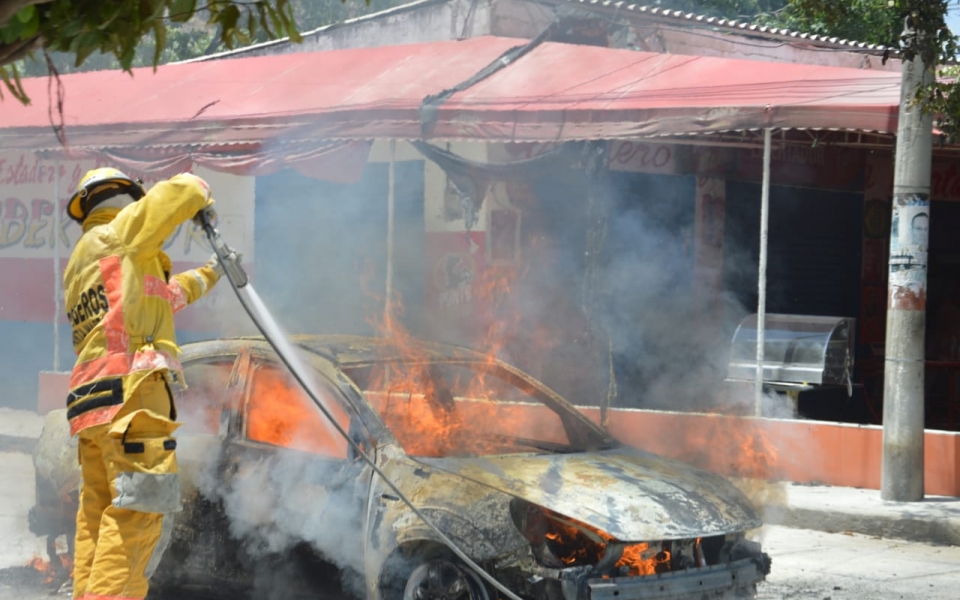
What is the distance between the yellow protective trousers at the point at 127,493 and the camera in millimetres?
4559

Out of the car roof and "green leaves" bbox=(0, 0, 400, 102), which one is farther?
the car roof

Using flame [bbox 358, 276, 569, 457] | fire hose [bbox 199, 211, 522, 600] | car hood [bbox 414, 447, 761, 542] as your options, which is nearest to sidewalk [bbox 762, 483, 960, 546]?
flame [bbox 358, 276, 569, 457]

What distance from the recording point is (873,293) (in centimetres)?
1605

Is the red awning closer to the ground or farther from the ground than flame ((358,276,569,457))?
farther from the ground

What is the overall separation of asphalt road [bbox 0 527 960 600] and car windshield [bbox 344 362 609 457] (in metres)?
1.36

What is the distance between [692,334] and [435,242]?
3.10m

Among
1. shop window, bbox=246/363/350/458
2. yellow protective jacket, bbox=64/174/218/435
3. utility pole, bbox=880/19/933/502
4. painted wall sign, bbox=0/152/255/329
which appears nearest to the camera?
yellow protective jacket, bbox=64/174/218/435

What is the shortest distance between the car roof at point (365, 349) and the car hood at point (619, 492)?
78 cm

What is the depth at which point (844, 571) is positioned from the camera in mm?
7160

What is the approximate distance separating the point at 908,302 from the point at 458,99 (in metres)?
4.66

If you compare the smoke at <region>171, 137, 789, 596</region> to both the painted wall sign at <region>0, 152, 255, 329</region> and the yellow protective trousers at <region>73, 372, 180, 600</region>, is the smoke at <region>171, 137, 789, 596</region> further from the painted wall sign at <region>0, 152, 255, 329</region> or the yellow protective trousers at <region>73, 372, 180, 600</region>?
the yellow protective trousers at <region>73, 372, 180, 600</region>

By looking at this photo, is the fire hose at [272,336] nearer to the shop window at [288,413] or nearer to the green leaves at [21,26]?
the shop window at [288,413]

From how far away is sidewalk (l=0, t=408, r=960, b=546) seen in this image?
8.25 meters

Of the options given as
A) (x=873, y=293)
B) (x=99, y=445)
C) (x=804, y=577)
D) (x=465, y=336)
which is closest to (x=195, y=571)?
(x=99, y=445)
